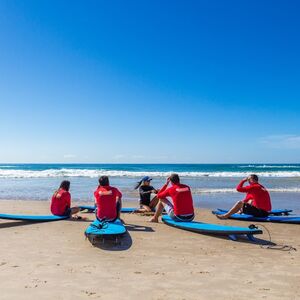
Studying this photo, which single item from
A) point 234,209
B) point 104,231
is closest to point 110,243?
point 104,231

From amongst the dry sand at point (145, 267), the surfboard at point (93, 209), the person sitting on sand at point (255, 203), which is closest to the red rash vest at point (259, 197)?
the person sitting on sand at point (255, 203)

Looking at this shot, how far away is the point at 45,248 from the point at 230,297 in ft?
12.5

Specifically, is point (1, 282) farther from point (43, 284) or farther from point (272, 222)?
point (272, 222)

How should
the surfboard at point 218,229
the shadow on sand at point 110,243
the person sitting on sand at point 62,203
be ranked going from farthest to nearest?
the person sitting on sand at point 62,203 → the surfboard at point 218,229 → the shadow on sand at point 110,243

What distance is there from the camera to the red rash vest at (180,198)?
8.73 metres

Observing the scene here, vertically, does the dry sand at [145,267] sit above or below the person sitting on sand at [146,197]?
below

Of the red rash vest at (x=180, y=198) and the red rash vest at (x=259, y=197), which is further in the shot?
the red rash vest at (x=259, y=197)

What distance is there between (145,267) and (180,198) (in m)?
3.32

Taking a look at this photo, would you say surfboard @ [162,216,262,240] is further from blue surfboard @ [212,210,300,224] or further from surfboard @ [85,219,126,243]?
blue surfboard @ [212,210,300,224]

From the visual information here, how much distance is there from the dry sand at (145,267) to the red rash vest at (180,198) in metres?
0.70

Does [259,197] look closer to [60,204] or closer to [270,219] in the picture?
[270,219]

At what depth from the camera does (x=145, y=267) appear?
558cm

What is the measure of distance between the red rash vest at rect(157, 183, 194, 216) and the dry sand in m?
0.70

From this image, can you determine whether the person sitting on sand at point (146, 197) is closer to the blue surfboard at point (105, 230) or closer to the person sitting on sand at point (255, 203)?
the person sitting on sand at point (255, 203)
